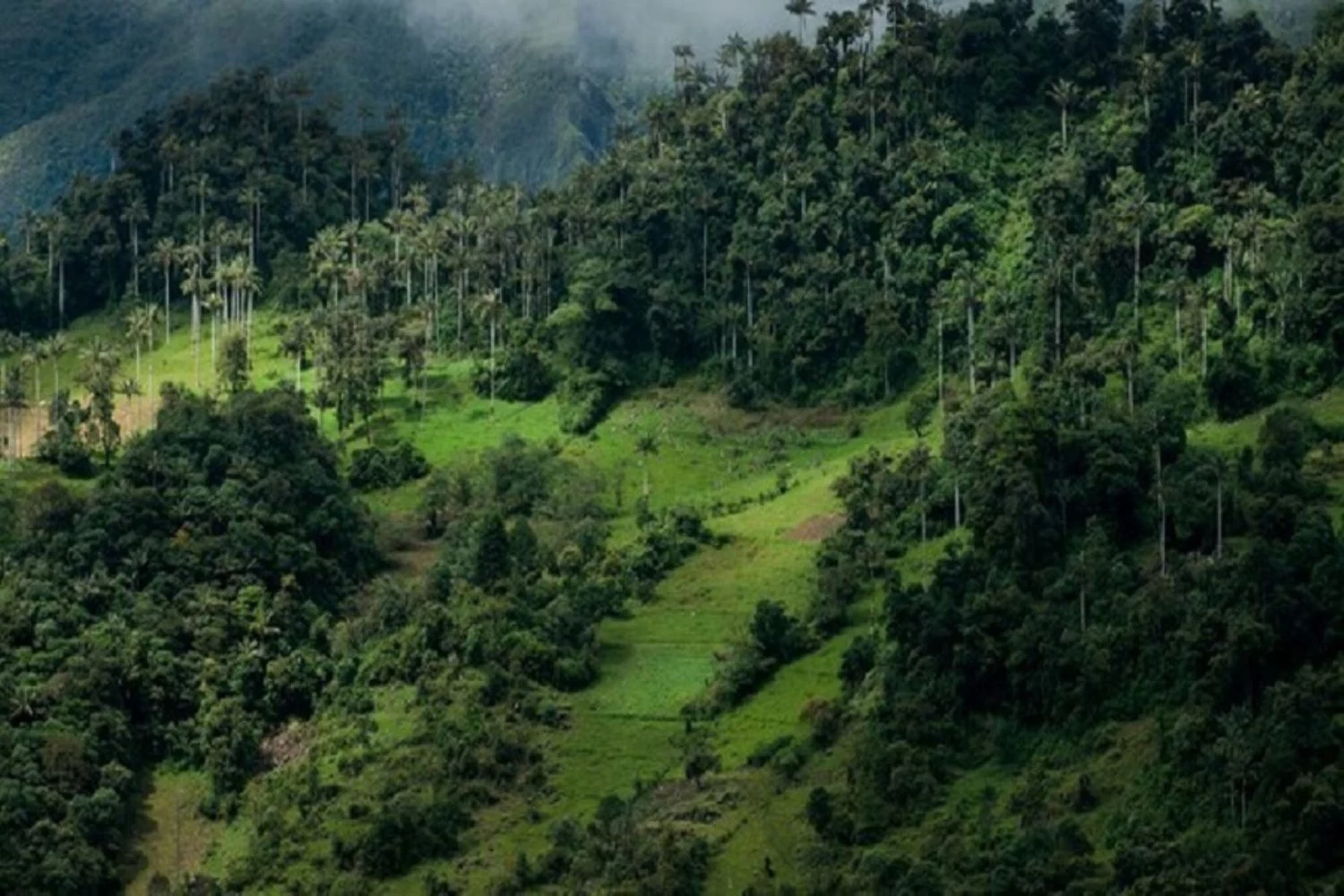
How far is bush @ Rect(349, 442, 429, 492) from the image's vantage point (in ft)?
514

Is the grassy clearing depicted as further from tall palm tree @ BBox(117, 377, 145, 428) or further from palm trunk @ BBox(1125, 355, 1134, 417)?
palm trunk @ BBox(1125, 355, 1134, 417)

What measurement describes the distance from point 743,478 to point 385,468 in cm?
2020

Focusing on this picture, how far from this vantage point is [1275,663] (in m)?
112

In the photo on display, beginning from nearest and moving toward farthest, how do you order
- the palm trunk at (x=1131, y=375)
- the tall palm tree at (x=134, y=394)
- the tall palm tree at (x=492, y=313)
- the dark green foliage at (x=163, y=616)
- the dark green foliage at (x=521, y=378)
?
the dark green foliage at (x=163, y=616), the palm trunk at (x=1131, y=375), the tall palm tree at (x=134, y=394), the dark green foliage at (x=521, y=378), the tall palm tree at (x=492, y=313)

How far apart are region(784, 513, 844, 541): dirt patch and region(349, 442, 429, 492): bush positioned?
26.0m

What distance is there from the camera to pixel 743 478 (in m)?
154

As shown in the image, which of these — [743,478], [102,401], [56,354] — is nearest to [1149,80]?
[743,478]

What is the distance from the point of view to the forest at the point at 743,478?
114062mm

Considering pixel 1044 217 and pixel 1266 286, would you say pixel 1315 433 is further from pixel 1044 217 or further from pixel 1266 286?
pixel 1044 217

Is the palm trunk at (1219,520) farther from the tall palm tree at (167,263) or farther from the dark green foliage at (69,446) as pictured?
the tall palm tree at (167,263)

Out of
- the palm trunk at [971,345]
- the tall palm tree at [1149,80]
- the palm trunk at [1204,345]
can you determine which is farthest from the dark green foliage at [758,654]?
the tall palm tree at [1149,80]

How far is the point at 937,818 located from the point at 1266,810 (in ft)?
49.2

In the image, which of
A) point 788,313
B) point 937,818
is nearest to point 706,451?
point 788,313

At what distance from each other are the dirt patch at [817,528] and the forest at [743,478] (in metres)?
2.76
